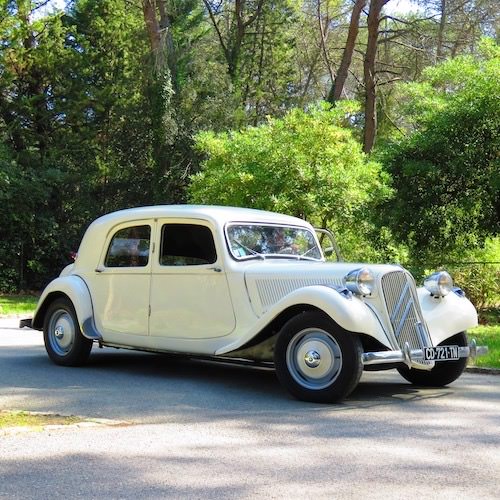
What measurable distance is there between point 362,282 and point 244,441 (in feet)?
7.21

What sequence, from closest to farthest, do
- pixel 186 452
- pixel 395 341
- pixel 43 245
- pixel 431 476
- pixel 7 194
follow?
pixel 431 476 → pixel 186 452 → pixel 395 341 → pixel 7 194 → pixel 43 245

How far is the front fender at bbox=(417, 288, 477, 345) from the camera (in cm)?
721

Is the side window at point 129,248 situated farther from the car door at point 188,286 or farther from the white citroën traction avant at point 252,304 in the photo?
the car door at point 188,286

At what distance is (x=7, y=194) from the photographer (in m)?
24.8

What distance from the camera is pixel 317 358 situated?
6574 millimetres

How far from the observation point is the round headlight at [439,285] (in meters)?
→ 7.58

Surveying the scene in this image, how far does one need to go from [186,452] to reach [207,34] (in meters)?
34.4

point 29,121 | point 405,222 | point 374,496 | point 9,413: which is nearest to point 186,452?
point 374,496

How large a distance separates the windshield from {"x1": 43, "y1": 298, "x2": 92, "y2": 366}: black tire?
2340mm

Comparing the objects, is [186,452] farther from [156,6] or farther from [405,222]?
[156,6]

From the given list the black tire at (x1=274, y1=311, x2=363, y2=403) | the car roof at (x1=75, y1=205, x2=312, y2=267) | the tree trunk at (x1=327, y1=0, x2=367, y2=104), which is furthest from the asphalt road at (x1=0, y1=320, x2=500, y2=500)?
the tree trunk at (x1=327, y1=0, x2=367, y2=104)

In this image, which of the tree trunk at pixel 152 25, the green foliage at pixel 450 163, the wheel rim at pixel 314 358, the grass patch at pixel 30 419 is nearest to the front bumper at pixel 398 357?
the wheel rim at pixel 314 358

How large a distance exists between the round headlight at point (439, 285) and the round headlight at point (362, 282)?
1.18 metres

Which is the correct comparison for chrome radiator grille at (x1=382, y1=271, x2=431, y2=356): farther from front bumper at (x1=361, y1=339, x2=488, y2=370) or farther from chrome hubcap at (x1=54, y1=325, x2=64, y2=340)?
chrome hubcap at (x1=54, y1=325, x2=64, y2=340)
